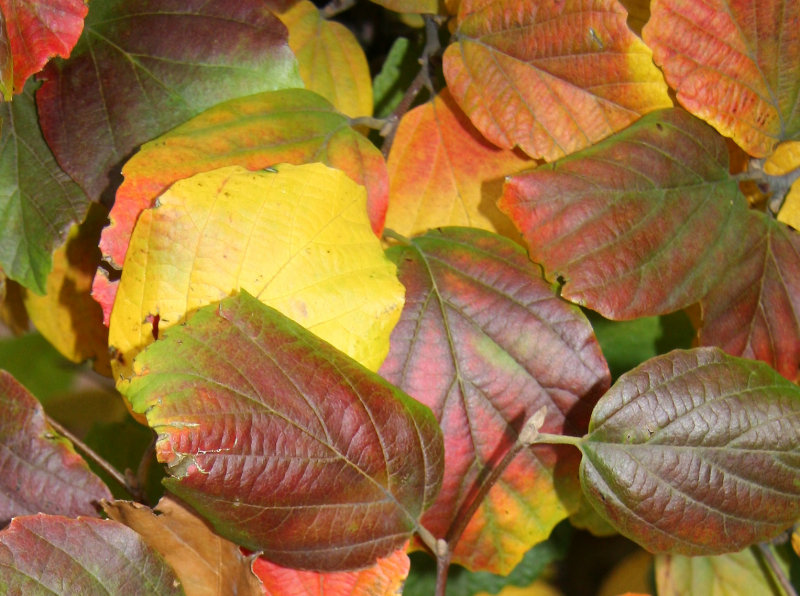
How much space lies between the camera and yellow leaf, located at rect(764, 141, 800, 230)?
539 millimetres

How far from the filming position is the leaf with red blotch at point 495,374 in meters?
0.52

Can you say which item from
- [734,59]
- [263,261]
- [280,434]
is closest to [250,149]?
[263,261]

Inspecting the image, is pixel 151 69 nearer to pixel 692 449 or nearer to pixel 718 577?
pixel 692 449

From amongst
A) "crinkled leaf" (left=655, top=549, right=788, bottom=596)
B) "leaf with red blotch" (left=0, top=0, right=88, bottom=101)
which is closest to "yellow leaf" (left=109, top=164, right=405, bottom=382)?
"leaf with red blotch" (left=0, top=0, right=88, bottom=101)

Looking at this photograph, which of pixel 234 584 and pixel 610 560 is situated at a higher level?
pixel 234 584

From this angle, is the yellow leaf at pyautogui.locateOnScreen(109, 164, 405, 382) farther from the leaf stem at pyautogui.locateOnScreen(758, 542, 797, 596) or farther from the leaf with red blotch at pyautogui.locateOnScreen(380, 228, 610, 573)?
the leaf stem at pyautogui.locateOnScreen(758, 542, 797, 596)

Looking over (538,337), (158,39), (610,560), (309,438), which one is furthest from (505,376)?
Answer: (610,560)

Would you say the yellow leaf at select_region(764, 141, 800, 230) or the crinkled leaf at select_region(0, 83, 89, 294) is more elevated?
the crinkled leaf at select_region(0, 83, 89, 294)

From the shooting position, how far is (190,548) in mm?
458

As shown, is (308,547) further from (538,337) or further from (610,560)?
(610,560)

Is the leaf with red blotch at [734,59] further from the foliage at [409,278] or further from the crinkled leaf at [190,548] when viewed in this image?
the crinkled leaf at [190,548]

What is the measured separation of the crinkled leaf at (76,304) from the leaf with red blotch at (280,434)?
0.72ft

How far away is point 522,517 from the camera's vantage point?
0.54m

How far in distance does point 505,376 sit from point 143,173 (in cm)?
26
